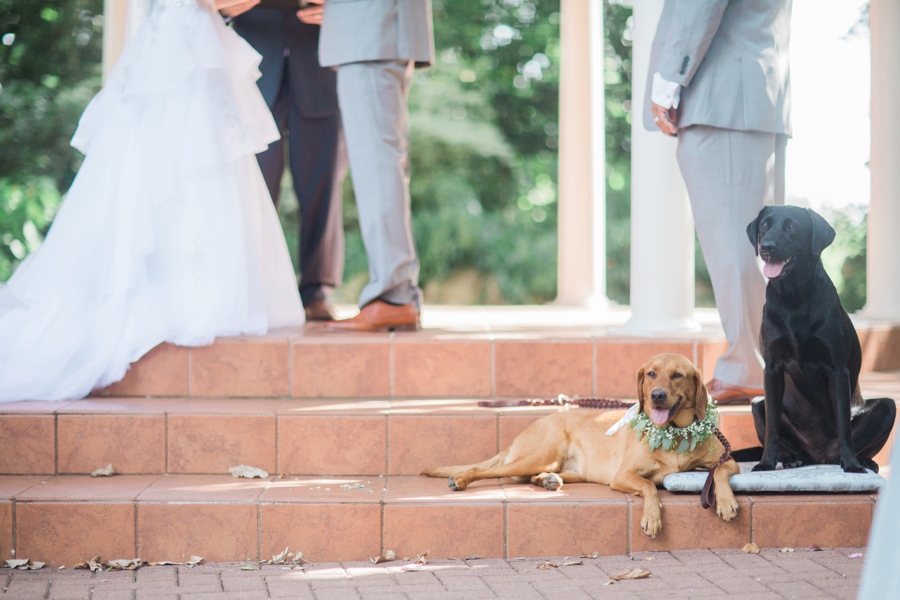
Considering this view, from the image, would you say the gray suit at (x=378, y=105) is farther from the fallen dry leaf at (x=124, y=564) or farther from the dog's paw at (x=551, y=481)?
the fallen dry leaf at (x=124, y=564)

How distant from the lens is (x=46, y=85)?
11578mm

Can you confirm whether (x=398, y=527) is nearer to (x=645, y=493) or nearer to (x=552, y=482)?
(x=552, y=482)

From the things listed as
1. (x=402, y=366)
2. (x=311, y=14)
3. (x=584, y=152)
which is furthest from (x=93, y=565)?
(x=584, y=152)

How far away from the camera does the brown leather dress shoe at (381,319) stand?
3904mm

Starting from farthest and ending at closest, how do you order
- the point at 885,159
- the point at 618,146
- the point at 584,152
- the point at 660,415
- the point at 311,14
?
1. the point at 618,146
2. the point at 584,152
3. the point at 885,159
4. the point at 311,14
5. the point at 660,415

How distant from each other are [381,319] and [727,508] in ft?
6.10

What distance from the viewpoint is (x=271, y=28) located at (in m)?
4.43

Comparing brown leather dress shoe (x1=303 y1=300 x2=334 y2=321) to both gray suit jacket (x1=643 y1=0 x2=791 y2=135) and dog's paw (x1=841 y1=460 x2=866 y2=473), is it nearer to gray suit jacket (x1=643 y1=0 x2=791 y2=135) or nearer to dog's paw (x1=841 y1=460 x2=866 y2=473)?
gray suit jacket (x1=643 y1=0 x2=791 y2=135)

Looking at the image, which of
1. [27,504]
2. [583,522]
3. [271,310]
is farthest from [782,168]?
[27,504]

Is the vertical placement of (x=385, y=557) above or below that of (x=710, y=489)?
below

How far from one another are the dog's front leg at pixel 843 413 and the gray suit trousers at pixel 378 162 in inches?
74.5

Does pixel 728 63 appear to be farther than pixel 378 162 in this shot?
No

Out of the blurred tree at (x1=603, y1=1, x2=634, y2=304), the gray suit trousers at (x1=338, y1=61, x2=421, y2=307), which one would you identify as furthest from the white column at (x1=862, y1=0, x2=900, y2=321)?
the blurred tree at (x1=603, y1=1, x2=634, y2=304)

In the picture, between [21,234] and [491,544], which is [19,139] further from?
[491,544]
